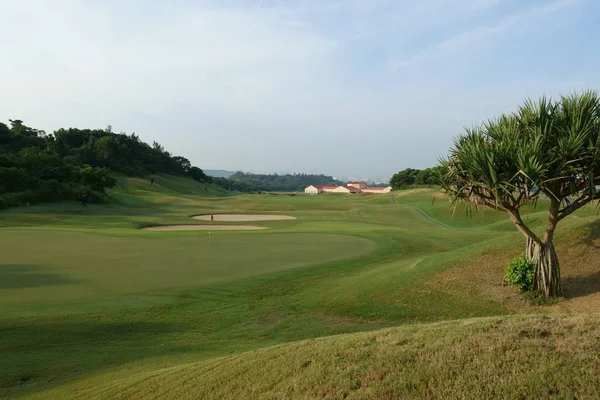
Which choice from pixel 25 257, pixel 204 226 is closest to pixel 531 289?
pixel 25 257

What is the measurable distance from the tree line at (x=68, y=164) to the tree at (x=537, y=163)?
188ft

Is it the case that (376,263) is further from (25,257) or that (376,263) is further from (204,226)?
(204,226)

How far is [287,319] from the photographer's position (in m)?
13.5

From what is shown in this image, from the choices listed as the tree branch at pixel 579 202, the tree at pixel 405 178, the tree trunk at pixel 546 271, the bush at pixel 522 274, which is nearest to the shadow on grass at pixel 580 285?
the tree trunk at pixel 546 271

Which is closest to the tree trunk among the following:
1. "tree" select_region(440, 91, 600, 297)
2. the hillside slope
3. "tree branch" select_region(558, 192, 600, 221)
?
"tree" select_region(440, 91, 600, 297)

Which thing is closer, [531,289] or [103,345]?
[103,345]

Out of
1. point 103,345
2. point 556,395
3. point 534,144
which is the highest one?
point 534,144

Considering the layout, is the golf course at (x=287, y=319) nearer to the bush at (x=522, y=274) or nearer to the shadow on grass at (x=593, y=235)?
the shadow on grass at (x=593, y=235)

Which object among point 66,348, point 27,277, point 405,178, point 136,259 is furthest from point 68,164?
point 405,178

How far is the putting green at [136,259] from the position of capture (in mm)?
16109

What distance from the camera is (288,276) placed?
18.4 meters

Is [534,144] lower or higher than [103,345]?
higher

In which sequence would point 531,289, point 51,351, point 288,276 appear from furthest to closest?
point 288,276 → point 531,289 → point 51,351

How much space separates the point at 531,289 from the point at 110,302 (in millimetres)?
13749
